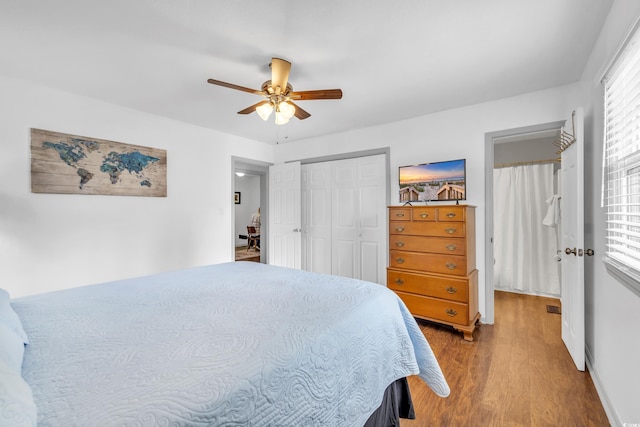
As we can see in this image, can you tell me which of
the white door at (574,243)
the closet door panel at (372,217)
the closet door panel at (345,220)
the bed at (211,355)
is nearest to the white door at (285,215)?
the closet door panel at (345,220)

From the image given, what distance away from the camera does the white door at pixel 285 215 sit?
14.6 feet

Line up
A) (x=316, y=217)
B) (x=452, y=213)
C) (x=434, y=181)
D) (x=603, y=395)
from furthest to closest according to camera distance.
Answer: (x=316, y=217) → (x=434, y=181) → (x=452, y=213) → (x=603, y=395)

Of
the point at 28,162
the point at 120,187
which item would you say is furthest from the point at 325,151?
the point at 28,162

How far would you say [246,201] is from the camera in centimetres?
901

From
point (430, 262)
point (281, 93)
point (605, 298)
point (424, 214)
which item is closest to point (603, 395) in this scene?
point (605, 298)

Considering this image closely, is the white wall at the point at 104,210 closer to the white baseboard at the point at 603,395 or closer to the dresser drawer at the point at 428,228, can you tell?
the dresser drawer at the point at 428,228

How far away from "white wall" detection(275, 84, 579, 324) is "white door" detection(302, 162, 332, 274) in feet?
2.29

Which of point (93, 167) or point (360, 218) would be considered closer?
point (93, 167)

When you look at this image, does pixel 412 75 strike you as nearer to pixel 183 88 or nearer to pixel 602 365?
pixel 183 88

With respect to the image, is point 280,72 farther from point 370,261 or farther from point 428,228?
point 370,261

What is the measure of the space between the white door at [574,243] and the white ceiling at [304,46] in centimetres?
66

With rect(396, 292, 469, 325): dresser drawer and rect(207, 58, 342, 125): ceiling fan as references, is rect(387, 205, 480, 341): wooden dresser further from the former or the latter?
rect(207, 58, 342, 125): ceiling fan

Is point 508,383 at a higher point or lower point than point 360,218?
lower

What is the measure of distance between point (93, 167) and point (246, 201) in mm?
6153
